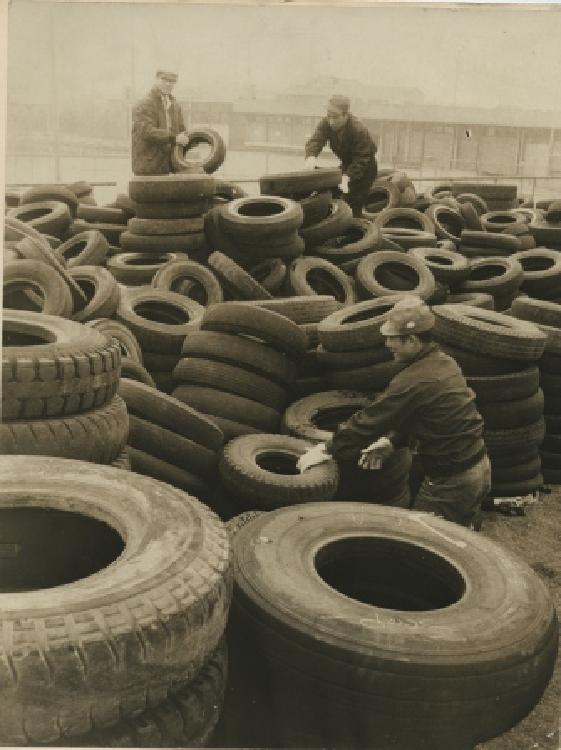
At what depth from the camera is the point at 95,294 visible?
287 inches

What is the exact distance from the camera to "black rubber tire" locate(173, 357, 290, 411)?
614 centimetres

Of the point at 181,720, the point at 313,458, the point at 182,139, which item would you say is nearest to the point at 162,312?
the point at 182,139

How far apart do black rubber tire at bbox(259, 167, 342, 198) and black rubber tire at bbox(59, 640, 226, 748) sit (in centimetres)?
693

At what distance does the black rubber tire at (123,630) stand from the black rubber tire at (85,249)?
610 cm

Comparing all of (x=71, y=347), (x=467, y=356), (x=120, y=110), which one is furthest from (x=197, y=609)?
(x=120, y=110)

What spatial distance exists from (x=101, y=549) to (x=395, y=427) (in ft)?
7.64

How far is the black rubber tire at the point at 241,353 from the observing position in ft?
20.2

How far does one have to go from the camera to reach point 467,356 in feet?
21.5

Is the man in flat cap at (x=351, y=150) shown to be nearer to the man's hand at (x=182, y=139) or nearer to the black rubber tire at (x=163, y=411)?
the man's hand at (x=182, y=139)

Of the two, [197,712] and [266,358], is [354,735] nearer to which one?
[197,712]

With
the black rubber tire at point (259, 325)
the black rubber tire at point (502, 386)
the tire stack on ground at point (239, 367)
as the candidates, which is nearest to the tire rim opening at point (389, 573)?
the tire stack on ground at point (239, 367)

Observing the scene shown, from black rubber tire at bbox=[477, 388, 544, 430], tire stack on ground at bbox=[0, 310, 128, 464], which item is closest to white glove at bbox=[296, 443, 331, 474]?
tire stack on ground at bbox=[0, 310, 128, 464]

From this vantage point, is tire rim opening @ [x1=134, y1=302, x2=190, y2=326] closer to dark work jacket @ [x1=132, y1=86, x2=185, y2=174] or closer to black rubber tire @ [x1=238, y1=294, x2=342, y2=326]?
black rubber tire @ [x1=238, y1=294, x2=342, y2=326]

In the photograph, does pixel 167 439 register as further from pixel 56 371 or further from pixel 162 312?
pixel 162 312
